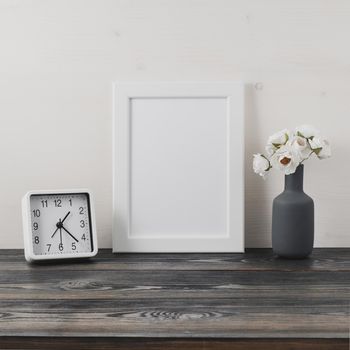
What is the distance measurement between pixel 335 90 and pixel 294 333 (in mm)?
915

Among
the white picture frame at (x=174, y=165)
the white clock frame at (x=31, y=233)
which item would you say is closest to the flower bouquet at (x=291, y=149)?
the white picture frame at (x=174, y=165)

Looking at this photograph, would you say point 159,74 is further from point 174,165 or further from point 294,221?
point 294,221

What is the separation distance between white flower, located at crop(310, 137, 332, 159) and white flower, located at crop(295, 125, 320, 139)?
0.6 inches

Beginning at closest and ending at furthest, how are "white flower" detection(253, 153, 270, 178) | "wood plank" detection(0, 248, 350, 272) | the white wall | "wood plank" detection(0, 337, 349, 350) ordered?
"wood plank" detection(0, 337, 349, 350), "wood plank" detection(0, 248, 350, 272), "white flower" detection(253, 153, 270, 178), the white wall

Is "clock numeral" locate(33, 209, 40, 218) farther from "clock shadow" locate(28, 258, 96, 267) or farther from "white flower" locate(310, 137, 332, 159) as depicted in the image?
"white flower" locate(310, 137, 332, 159)

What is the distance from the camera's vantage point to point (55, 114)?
1.77 m

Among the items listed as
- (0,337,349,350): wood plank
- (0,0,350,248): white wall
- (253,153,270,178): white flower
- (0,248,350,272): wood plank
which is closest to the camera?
(0,337,349,350): wood plank

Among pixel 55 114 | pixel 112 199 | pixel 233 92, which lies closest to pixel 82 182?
pixel 112 199

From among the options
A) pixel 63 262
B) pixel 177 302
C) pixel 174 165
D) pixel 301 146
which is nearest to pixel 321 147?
pixel 301 146

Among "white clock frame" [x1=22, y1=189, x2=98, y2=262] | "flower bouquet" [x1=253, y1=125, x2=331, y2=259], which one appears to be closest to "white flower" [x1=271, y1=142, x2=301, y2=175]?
"flower bouquet" [x1=253, y1=125, x2=331, y2=259]

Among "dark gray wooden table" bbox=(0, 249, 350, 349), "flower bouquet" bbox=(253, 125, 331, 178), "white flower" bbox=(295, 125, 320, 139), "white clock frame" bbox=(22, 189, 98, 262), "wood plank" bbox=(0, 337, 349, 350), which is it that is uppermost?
"white flower" bbox=(295, 125, 320, 139)

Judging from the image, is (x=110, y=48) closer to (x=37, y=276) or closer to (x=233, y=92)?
(x=233, y=92)

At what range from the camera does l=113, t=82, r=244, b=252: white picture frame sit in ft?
5.61

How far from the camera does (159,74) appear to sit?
5.74 feet
